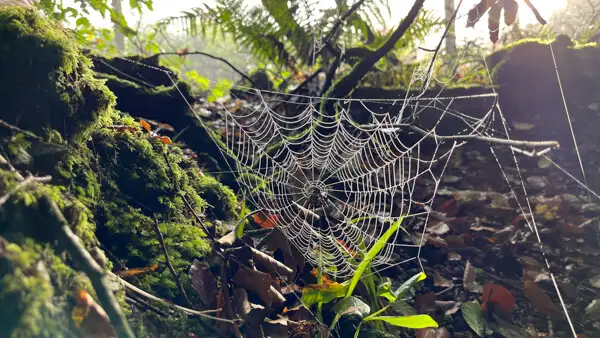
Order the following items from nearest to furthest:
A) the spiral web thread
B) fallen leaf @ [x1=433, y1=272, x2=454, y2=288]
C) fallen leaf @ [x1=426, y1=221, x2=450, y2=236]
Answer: the spiral web thread < fallen leaf @ [x1=433, y1=272, x2=454, y2=288] < fallen leaf @ [x1=426, y1=221, x2=450, y2=236]

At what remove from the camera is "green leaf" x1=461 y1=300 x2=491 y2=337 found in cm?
157

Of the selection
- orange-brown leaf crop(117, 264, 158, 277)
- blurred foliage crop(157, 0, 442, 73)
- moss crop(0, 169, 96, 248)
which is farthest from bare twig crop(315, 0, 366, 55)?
moss crop(0, 169, 96, 248)

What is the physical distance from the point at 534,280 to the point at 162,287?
64.5 inches

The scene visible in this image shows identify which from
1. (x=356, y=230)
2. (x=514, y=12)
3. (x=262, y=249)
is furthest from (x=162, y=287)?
(x=514, y=12)

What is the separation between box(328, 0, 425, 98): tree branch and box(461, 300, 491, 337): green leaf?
1.47m

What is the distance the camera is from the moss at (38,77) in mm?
923

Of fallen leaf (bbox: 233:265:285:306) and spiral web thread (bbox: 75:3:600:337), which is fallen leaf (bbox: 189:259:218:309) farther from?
spiral web thread (bbox: 75:3:600:337)

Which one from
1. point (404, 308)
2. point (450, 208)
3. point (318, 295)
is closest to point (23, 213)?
point (318, 295)

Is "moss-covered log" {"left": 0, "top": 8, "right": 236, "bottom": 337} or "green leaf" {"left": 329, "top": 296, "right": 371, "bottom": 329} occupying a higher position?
"moss-covered log" {"left": 0, "top": 8, "right": 236, "bottom": 337}

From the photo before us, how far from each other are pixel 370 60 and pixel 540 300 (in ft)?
5.12

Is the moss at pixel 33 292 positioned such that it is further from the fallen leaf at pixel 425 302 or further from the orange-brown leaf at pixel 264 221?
the fallen leaf at pixel 425 302

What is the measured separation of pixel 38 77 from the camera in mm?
967

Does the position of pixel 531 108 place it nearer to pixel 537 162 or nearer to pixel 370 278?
pixel 537 162

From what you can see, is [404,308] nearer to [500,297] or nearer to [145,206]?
[500,297]
